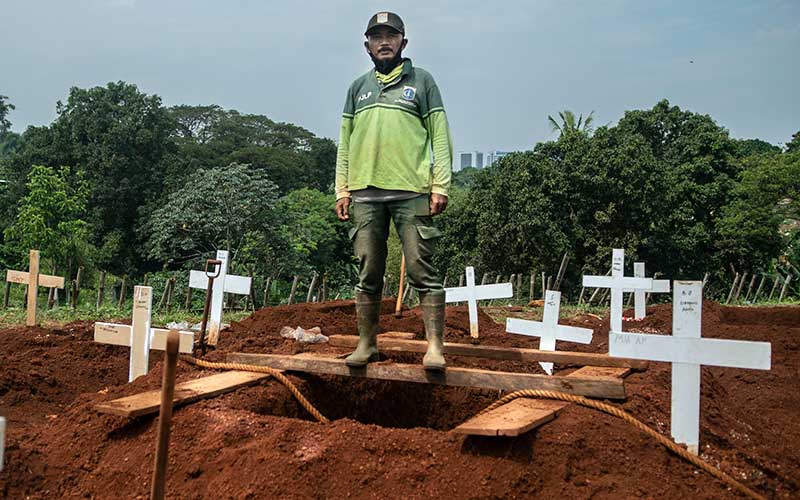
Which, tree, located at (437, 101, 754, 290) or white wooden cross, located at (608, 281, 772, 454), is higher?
tree, located at (437, 101, 754, 290)

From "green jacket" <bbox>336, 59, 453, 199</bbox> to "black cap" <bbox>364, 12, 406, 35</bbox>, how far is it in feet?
0.71

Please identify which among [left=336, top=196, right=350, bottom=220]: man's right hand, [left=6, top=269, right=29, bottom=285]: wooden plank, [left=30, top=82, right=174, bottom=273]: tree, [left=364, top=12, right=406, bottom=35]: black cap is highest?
[left=30, top=82, right=174, bottom=273]: tree

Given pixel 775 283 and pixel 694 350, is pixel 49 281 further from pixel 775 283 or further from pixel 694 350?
→ pixel 775 283

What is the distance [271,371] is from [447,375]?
3.83 feet

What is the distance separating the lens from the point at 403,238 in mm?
4543

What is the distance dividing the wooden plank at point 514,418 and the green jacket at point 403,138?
1352 millimetres

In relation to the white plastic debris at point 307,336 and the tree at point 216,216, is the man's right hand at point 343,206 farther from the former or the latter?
the tree at point 216,216

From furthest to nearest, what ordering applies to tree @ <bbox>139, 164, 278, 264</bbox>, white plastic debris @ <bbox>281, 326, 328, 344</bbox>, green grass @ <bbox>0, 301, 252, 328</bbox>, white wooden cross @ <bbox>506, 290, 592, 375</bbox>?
tree @ <bbox>139, 164, 278, 264</bbox>, green grass @ <bbox>0, 301, 252, 328</bbox>, white plastic debris @ <bbox>281, 326, 328, 344</bbox>, white wooden cross @ <bbox>506, 290, 592, 375</bbox>

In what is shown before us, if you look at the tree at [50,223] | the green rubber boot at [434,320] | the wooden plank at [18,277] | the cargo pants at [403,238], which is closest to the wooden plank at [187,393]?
the cargo pants at [403,238]

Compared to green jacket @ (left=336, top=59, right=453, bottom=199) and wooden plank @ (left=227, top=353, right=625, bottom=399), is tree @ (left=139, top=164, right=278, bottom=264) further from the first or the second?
green jacket @ (left=336, top=59, right=453, bottom=199)

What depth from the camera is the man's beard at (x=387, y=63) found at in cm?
456

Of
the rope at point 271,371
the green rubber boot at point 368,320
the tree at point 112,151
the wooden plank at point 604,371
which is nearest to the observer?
the wooden plank at point 604,371

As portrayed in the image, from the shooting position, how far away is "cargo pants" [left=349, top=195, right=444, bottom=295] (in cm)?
446

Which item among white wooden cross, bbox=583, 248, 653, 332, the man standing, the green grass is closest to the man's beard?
the man standing
